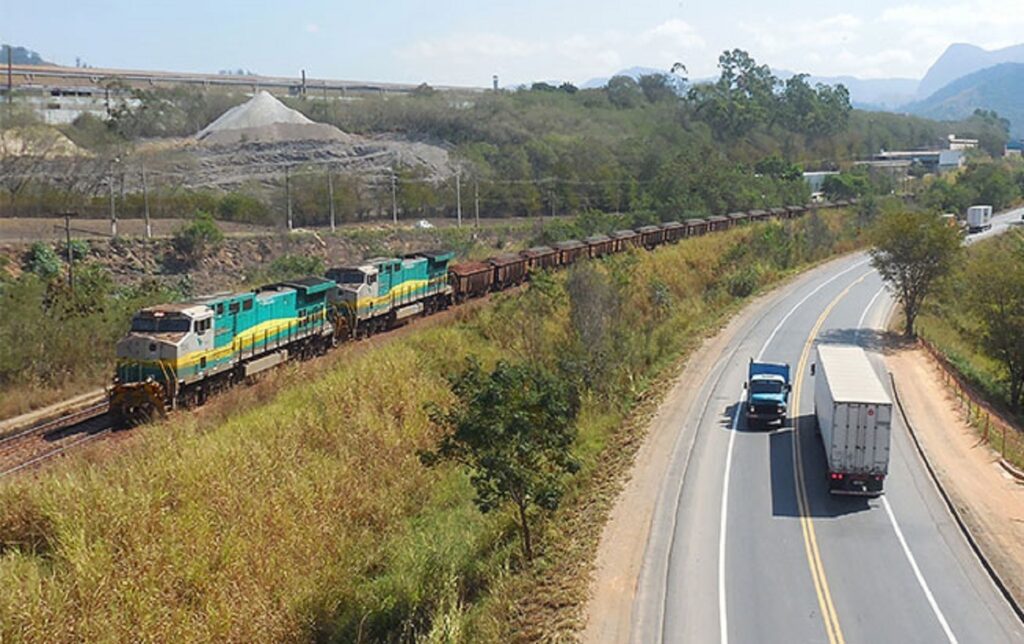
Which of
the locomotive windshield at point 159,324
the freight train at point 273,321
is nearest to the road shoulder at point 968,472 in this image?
the freight train at point 273,321

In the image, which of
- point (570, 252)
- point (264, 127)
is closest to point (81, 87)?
point (264, 127)

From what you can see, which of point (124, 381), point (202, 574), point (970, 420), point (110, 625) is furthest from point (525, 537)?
point (970, 420)

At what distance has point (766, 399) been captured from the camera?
1262 inches

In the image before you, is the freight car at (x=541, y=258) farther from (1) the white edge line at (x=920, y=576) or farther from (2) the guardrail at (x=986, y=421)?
(1) the white edge line at (x=920, y=576)

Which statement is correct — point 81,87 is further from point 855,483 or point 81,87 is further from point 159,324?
point 855,483

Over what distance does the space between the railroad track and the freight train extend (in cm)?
139

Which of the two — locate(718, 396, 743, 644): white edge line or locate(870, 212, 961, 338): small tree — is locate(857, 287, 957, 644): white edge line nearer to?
locate(718, 396, 743, 644): white edge line

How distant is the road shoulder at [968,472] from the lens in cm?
2298

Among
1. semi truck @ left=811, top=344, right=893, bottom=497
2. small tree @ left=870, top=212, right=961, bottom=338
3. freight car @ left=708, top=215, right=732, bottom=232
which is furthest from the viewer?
freight car @ left=708, top=215, right=732, bottom=232

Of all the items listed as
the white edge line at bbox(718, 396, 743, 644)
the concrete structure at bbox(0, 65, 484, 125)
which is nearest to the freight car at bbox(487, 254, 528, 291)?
the white edge line at bbox(718, 396, 743, 644)

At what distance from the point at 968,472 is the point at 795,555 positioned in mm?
10276

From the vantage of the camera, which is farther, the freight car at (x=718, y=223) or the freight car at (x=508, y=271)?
the freight car at (x=718, y=223)

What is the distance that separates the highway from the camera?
1909 cm

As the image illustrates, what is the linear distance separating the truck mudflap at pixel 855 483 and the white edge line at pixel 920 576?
1.92ft
